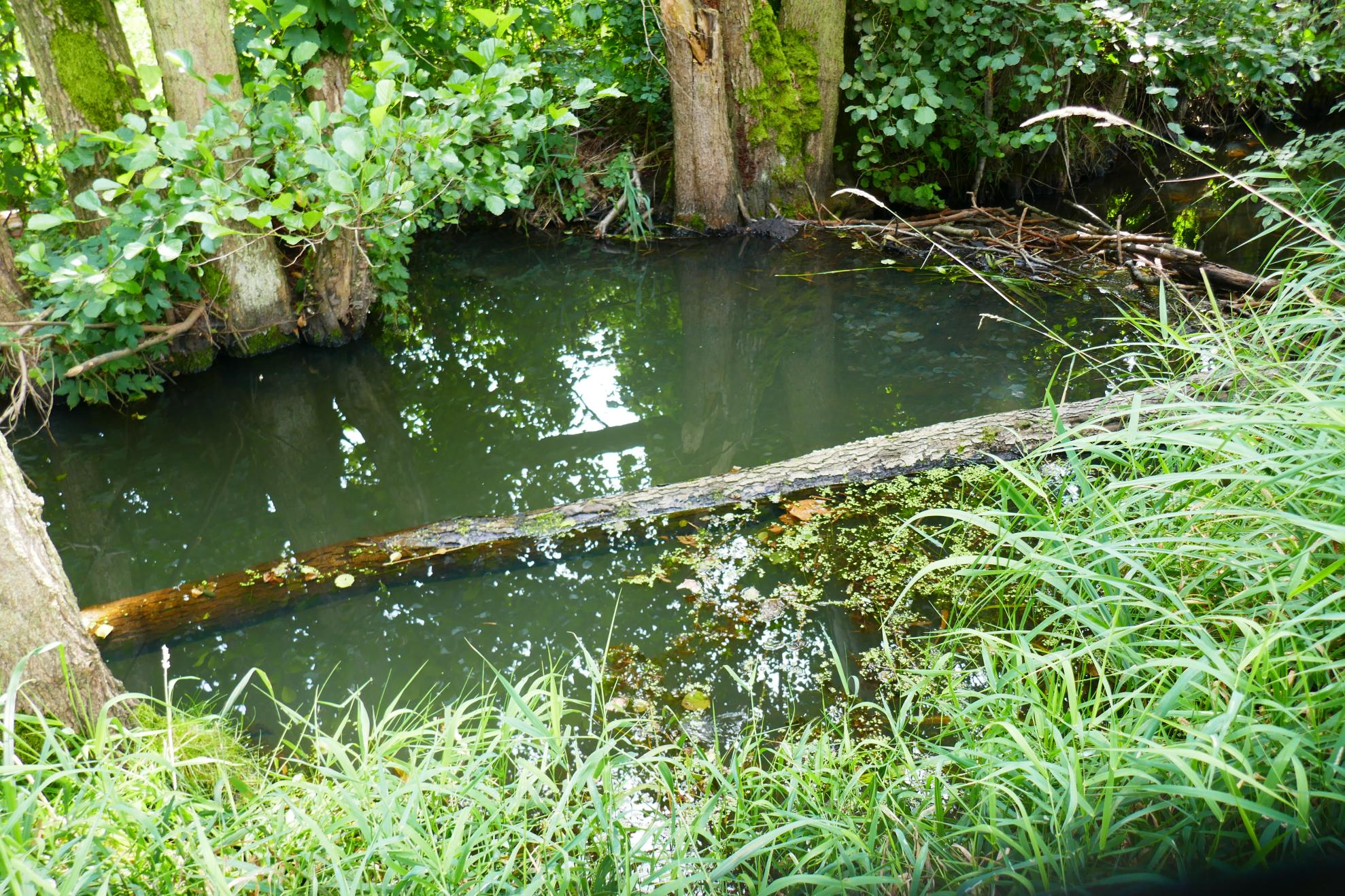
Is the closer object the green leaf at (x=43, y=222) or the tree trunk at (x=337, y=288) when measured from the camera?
the green leaf at (x=43, y=222)

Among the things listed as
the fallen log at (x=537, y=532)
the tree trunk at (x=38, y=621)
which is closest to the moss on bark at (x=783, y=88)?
the fallen log at (x=537, y=532)

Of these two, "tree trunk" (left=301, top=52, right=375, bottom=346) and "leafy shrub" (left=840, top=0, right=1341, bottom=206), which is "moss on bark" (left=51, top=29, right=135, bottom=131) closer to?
"tree trunk" (left=301, top=52, right=375, bottom=346)

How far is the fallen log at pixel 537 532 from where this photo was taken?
9.57 feet

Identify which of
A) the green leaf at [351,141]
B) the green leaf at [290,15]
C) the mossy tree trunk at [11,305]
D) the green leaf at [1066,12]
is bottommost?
the mossy tree trunk at [11,305]

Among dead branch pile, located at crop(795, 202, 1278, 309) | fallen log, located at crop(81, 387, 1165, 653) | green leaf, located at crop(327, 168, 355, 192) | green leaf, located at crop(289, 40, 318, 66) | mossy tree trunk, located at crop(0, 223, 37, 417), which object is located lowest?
fallen log, located at crop(81, 387, 1165, 653)

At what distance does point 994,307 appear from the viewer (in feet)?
17.3

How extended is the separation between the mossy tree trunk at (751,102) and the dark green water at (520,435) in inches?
26.8

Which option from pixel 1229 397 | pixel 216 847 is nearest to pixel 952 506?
pixel 1229 397

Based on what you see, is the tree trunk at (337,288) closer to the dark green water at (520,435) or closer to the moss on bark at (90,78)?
the dark green water at (520,435)

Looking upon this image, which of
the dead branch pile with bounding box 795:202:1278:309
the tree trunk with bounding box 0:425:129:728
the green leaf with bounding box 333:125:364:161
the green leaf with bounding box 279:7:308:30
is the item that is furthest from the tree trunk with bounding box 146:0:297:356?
the dead branch pile with bounding box 795:202:1278:309

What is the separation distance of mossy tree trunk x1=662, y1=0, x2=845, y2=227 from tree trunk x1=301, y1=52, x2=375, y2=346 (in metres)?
2.49

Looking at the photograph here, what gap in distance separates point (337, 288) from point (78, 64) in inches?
58.4

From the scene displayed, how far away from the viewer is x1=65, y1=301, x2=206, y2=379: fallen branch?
3.95 meters

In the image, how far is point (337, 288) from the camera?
4.85 meters
